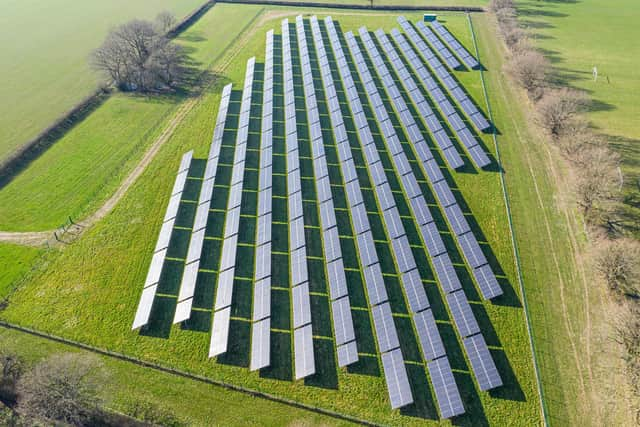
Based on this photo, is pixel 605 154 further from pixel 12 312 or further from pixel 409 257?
pixel 12 312

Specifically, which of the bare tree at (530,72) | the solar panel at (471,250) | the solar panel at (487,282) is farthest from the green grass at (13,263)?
the bare tree at (530,72)

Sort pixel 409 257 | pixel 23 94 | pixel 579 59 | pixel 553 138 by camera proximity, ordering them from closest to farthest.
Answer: pixel 409 257 → pixel 553 138 → pixel 23 94 → pixel 579 59

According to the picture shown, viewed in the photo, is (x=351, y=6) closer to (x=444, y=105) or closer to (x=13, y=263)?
(x=444, y=105)

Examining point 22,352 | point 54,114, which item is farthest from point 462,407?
point 54,114

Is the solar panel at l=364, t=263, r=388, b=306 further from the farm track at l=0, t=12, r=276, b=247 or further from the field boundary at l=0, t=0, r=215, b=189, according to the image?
the field boundary at l=0, t=0, r=215, b=189

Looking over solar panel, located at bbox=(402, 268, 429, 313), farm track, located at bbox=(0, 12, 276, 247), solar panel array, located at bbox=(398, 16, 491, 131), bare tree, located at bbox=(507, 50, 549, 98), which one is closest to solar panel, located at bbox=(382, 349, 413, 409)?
solar panel, located at bbox=(402, 268, 429, 313)

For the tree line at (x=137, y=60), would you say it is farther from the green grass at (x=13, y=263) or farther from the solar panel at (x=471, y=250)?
the solar panel at (x=471, y=250)
